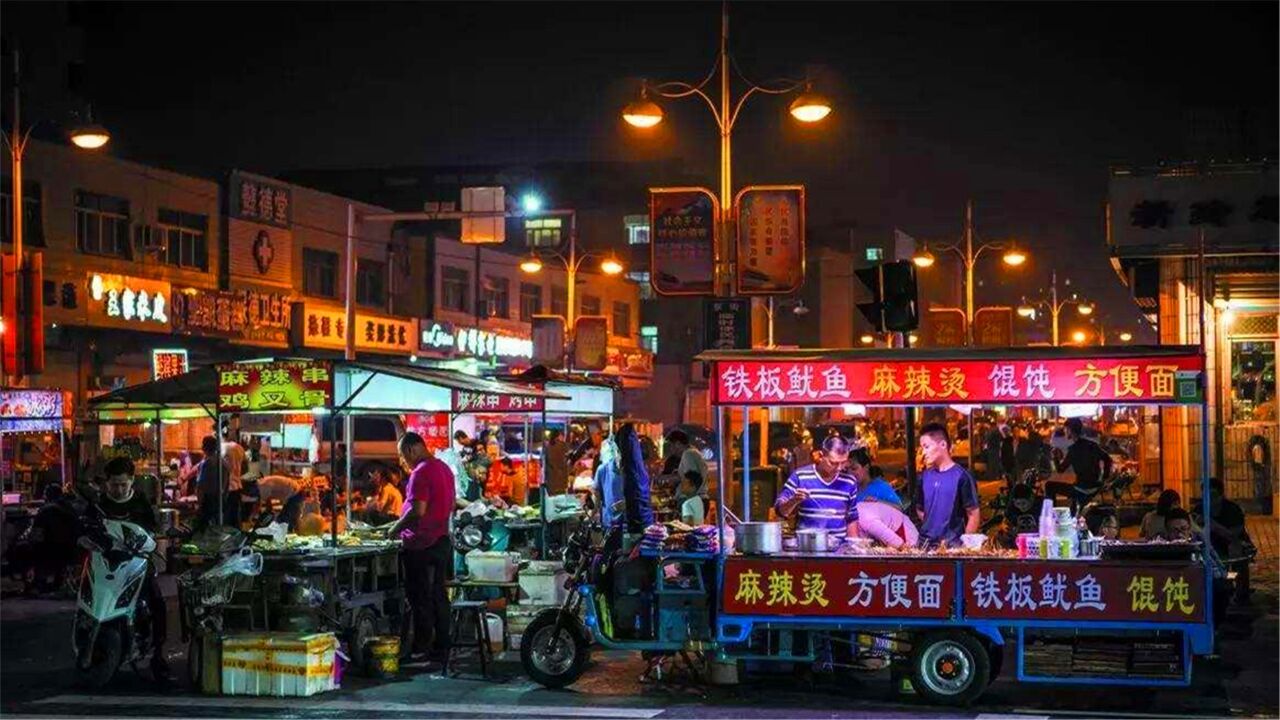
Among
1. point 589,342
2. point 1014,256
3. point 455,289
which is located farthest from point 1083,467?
point 455,289

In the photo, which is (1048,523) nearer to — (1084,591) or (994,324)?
(1084,591)

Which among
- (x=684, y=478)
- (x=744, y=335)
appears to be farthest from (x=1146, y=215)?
Answer: (x=684, y=478)

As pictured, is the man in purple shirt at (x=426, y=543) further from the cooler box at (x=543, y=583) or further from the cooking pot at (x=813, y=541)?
the cooking pot at (x=813, y=541)

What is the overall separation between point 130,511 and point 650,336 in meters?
59.2

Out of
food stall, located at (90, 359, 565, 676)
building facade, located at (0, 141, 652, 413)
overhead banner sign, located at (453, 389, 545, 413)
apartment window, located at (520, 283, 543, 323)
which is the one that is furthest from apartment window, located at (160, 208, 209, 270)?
food stall, located at (90, 359, 565, 676)

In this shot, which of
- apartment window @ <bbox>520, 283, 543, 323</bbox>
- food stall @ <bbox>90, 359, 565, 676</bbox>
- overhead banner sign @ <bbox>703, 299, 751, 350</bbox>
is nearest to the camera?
food stall @ <bbox>90, 359, 565, 676</bbox>

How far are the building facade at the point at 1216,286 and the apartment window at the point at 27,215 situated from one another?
21.4 meters

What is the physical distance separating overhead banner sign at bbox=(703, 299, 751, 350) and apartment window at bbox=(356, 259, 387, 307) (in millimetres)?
27823

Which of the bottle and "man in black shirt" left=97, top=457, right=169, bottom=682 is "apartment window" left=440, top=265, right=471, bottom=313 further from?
the bottle

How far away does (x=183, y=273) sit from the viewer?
119ft

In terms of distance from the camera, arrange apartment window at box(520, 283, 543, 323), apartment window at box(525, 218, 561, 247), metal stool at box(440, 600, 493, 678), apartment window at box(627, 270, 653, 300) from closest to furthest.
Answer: metal stool at box(440, 600, 493, 678) → apartment window at box(520, 283, 543, 323) → apartment window at box(525, 218, 561, 247) → apartment window at box(627, 270, 653, 300)

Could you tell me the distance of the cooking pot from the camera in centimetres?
1151

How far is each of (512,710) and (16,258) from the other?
612 inches

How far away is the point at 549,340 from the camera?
4050 centimetres
